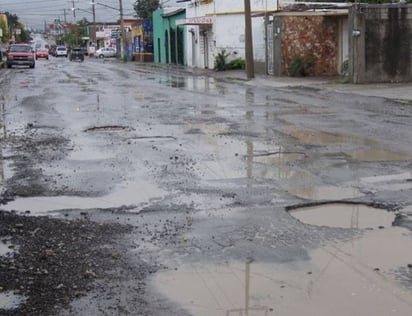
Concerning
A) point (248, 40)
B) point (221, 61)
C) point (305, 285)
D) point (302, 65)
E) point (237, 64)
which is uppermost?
point (248, 40)

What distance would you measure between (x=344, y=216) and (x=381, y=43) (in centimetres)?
2073

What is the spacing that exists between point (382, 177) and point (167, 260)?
14.2ft

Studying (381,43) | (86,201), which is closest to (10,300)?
(86,201)

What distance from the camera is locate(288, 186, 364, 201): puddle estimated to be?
26.2ft

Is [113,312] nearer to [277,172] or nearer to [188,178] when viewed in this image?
[188,178]

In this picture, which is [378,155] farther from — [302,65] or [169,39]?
[169,39]

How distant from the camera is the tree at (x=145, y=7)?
100381mm

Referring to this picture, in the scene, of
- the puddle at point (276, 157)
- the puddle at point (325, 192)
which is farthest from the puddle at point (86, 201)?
the puddle at point (276, 157)

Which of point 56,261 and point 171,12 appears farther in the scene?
point 171,12

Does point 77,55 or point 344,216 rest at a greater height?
point 77,55

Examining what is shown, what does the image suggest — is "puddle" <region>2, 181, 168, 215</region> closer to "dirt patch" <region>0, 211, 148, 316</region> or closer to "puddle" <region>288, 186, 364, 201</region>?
"dirt patch" <region>0, 211, 148, 316</region>

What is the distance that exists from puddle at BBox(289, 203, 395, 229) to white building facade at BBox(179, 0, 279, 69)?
30153 mm

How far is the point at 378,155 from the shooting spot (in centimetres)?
1077

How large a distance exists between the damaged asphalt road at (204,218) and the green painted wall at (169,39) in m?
42.0
